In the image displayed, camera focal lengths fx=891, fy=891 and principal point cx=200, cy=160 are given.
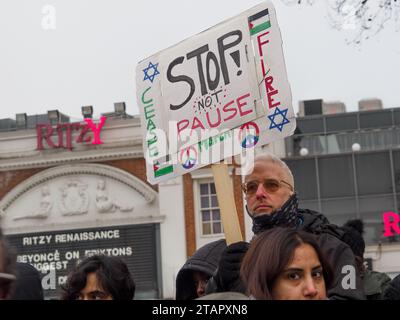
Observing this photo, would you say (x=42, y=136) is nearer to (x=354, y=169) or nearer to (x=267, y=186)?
(x=354, y=169)

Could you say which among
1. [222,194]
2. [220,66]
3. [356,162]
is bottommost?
[222,194]

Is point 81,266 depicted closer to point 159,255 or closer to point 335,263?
point 335,263

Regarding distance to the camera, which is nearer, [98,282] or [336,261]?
[336,261]

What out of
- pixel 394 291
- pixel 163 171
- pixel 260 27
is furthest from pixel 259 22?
pixel 394 291

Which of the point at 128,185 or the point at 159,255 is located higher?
the point at 128,185

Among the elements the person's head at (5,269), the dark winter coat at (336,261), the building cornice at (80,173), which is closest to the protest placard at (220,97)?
the dark winter coat at (336,261)

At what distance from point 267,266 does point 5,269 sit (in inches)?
21.1

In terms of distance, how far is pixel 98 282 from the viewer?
210 cm

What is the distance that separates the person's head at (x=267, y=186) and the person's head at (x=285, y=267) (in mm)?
307

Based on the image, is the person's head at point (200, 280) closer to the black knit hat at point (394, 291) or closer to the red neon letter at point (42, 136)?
the black knit hat at point (394, 291)

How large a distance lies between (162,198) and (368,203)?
4364 millimetres

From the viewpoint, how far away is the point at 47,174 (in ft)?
49.3

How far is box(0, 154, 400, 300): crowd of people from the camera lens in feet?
5.23

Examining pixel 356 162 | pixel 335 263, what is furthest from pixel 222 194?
pixel 356 162
